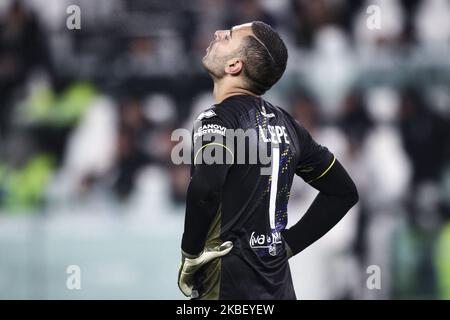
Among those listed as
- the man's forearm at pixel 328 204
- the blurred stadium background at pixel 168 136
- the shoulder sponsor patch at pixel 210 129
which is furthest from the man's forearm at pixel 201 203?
the blurred stadium background at pixel 168 136

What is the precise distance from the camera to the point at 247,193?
283 cm

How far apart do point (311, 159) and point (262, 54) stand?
0.50m

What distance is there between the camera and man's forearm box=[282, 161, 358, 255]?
321 centimetres

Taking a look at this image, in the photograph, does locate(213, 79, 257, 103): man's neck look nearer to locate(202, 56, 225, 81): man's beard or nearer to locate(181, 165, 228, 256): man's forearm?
locate(202, 56, 225, 81): man's beard

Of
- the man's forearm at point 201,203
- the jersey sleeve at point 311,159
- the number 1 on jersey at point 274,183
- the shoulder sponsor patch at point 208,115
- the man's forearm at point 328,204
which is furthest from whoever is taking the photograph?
the man's forearm at point 328,204

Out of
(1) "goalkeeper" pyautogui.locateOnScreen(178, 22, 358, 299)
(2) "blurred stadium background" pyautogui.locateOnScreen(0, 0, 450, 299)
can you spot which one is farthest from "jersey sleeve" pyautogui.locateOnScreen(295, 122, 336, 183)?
(2) "blurred stadium background" pyautogui.locateOnScreen(0, 0, 450, 299)

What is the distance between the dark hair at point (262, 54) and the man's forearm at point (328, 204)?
1.74 ft

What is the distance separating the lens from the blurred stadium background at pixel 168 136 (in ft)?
21.4

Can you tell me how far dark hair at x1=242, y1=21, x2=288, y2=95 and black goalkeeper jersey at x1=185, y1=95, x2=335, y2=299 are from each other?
0.33ft

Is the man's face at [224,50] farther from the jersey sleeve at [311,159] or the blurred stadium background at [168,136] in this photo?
the blurred stadium background at [168,136]

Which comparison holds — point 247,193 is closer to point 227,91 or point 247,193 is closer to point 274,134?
point 274,134

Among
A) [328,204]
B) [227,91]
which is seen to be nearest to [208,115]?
[227,91]

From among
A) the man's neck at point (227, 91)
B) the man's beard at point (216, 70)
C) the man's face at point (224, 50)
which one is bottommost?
the man's neck at point (227, 91)

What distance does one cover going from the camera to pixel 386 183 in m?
6.54
